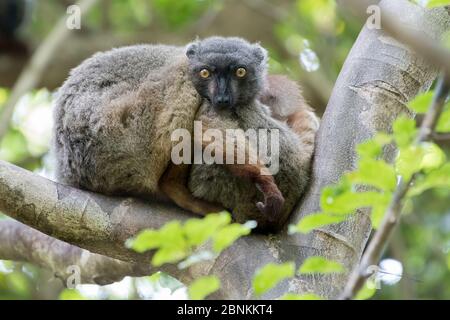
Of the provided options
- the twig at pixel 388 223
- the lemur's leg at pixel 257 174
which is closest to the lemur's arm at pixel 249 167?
the lemur's leg at pixel 257 174

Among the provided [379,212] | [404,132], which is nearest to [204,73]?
[379,212]

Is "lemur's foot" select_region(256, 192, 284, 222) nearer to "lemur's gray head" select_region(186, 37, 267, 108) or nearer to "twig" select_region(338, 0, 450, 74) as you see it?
"lemur's gray head" select_region(186, 37, 267, 108)

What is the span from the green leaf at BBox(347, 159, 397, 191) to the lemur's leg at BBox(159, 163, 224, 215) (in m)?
2.57

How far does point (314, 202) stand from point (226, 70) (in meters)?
1.91

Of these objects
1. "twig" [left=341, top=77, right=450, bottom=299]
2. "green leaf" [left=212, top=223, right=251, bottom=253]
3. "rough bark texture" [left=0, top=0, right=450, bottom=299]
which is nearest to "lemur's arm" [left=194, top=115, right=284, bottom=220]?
"rough bark texture" [left=0, top=0, right=450, bottom=299]

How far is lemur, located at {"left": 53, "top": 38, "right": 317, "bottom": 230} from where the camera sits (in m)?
5.95

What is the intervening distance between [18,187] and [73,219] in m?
0.51

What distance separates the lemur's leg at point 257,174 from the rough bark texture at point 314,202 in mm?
247

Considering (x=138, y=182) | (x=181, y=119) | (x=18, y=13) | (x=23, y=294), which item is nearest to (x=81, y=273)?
(x=138, y=182)

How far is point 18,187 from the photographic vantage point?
5430 millimetres
